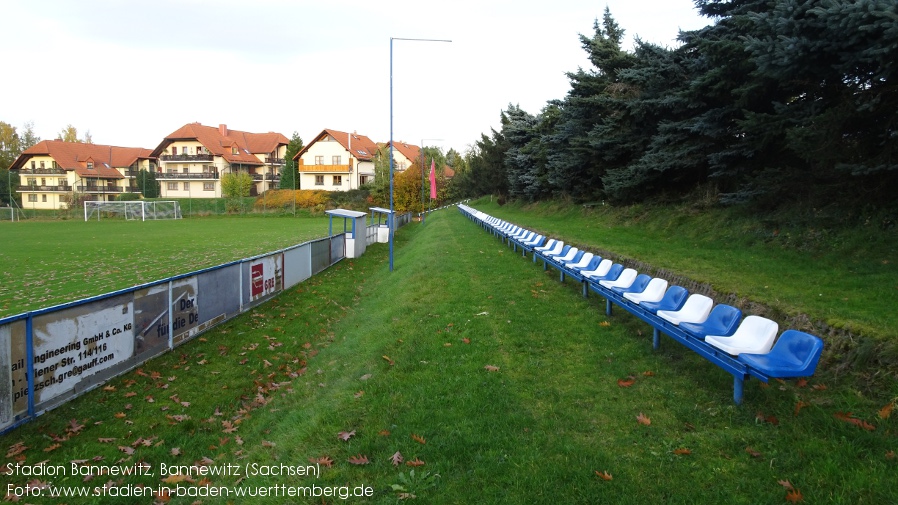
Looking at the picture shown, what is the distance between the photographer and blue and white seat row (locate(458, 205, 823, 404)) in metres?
4.90

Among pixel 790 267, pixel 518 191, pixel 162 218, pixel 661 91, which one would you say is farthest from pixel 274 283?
pixel 162 218

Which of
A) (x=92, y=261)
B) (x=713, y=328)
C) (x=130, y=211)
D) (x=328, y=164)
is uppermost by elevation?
(x=328, y=164)

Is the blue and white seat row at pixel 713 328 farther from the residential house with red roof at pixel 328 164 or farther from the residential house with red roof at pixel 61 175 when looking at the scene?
the residential house with red roof at pixel 61 175

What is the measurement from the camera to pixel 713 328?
626 cm

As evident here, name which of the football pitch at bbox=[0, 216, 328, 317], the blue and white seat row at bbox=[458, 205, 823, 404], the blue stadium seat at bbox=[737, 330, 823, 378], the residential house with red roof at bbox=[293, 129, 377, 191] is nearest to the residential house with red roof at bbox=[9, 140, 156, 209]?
the residential house with red roof at bbox=[293, 129, 377, 191]

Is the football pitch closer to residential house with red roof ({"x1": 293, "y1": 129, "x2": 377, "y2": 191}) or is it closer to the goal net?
the goal net

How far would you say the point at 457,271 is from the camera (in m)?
14.5

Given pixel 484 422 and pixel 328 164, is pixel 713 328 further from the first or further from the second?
pixel 328 164

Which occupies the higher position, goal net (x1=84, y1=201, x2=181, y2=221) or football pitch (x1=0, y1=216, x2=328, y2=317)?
goal net (x1=84, y1=201, x2=181, y2=221)

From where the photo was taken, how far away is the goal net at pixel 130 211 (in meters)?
57.0

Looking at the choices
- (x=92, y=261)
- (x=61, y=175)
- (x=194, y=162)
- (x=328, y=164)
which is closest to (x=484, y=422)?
(x=92, y=261)

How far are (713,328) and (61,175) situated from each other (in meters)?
90.2

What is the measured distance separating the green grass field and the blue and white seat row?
36 centimetres

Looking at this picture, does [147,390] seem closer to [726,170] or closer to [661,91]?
[726,170]
